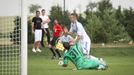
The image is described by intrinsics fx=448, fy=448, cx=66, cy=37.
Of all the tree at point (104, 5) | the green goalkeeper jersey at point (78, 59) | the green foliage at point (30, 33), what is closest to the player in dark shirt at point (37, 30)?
the green foliage at point (30, 33)

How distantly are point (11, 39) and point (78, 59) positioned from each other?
3.71 feet

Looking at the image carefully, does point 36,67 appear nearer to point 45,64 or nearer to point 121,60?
point 45,64

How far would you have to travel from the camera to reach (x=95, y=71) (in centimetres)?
722

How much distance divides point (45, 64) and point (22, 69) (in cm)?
38

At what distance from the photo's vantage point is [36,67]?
7.25 m

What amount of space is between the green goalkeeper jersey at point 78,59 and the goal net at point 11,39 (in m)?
0.74

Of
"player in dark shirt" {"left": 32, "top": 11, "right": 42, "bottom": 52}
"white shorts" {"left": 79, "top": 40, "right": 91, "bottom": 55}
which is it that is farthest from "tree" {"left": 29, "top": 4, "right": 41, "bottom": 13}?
"white shorts" {"left": 79, "top": 40, "right": 91, "bottom": 55}

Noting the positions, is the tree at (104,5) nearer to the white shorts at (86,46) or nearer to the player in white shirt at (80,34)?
the player in white shirt at (80,34)

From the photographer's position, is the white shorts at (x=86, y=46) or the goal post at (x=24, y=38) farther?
the white shorts at (x=86, y=46)

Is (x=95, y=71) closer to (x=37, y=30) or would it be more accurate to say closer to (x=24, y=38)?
(x=37, y=30)

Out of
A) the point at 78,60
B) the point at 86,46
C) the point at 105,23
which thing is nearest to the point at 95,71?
the point at 78,60

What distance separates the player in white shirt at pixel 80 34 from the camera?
7.23 m

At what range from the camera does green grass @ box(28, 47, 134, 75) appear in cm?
721

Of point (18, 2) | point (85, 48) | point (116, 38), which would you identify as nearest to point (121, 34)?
point (116, 38)
